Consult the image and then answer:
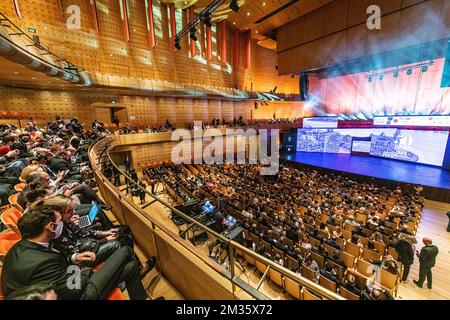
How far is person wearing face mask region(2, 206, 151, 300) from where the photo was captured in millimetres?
1457

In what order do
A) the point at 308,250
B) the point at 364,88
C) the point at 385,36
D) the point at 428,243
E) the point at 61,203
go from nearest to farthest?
the point at 61,203, the point at 428,243, the point at 308,250, the point at 385,36, the point at 364,88

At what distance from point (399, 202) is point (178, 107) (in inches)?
733

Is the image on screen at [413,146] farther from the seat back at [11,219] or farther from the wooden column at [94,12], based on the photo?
the wooden column at [94,12]

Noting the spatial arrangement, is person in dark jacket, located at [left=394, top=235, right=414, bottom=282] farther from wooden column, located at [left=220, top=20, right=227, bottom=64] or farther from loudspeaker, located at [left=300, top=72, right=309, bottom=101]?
wooden column, located at [left=220, top=20, right=227, bottom=64]

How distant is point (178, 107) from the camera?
20797 millimetres

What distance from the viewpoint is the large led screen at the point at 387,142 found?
13.4 meters

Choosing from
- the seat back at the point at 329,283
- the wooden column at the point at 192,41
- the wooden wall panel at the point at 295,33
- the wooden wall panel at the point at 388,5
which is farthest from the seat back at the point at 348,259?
the wooden column at the point at 192,41

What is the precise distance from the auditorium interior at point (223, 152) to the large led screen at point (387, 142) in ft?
0.34

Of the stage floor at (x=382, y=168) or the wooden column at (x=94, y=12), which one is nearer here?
the stage floor at (x=382, y=168)

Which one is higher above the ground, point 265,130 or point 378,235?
point 265,130

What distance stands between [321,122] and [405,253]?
15529 millimetres

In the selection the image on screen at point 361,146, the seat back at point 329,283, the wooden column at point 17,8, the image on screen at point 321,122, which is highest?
the wooden column at point 17,8
